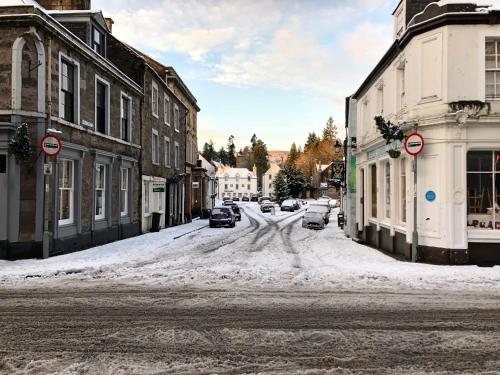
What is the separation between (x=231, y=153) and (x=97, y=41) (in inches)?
5887

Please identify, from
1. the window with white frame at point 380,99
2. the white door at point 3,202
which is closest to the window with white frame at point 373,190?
the window with white frame at point 380,99

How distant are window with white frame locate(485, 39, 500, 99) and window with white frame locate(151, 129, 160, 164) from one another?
18.3m

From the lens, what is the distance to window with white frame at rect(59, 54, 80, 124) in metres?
14.3

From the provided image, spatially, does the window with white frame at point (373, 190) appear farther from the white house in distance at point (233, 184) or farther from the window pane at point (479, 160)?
the white house in distance at point (233, 184)

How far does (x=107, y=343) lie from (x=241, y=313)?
91.2 inches

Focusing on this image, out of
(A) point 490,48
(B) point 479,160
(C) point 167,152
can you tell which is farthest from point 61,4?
(B) point 479,160

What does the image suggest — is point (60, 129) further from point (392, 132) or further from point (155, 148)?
point (155, 148)

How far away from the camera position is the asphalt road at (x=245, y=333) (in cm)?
478

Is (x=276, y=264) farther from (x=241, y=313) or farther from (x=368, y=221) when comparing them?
(x=368, y=221)

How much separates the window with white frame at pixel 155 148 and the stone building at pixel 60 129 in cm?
503

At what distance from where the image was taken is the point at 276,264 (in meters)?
11.9

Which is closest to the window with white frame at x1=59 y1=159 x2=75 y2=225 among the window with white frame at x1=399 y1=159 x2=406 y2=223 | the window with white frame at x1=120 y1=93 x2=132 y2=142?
the window with white frame at x1=120 y1=93 x2=132 y2=142

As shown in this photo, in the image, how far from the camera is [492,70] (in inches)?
475

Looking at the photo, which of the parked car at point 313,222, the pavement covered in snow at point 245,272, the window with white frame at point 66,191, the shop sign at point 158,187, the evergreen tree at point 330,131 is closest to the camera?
the pavement covered in snow at point 245,272
